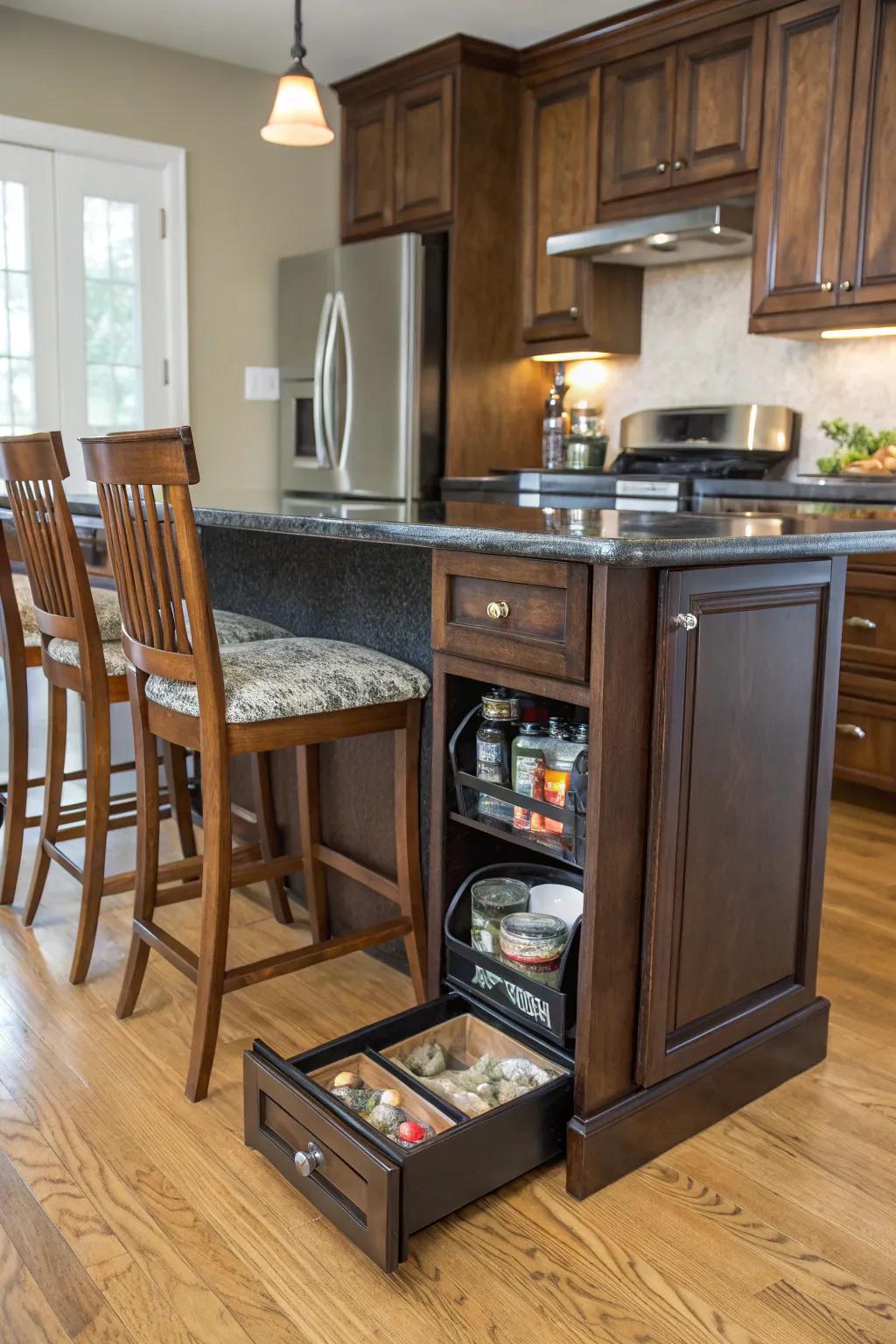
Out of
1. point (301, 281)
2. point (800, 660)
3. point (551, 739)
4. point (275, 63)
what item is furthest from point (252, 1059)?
point (275, 63)

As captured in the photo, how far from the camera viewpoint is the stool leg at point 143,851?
6.48ft

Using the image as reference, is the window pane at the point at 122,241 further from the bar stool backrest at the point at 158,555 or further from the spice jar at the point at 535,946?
the spice jar at the point at 535,946

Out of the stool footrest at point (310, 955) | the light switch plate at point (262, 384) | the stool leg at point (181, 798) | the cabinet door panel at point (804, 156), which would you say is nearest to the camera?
the stool footrest at point (310, 955)

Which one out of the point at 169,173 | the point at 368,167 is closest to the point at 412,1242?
the point at 169,173

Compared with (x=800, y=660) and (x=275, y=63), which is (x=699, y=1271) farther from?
(x=275, y=63)

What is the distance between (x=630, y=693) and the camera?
57.3 inches

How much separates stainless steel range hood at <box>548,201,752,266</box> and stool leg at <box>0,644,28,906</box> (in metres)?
2.54

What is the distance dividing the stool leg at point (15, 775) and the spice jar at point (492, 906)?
1232 mm

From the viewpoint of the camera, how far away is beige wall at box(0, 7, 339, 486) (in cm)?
422

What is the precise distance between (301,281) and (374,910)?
10.8 feet

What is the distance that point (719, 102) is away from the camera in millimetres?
3738

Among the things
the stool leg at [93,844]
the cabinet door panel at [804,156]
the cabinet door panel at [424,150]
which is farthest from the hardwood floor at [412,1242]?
the cabinet door panel at [424,150]

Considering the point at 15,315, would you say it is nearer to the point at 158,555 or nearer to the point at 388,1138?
the point at 158,555

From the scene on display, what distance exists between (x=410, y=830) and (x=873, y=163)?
2.59m
